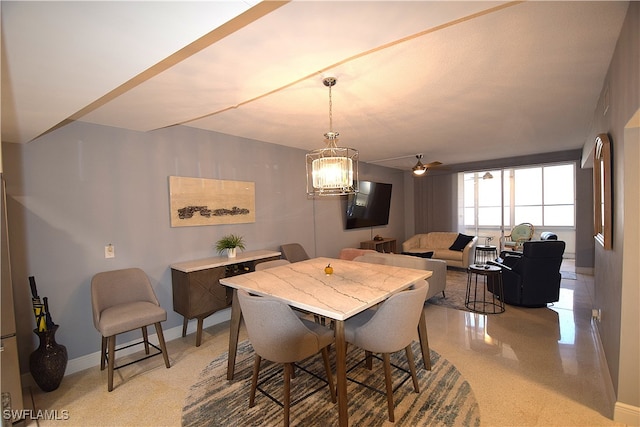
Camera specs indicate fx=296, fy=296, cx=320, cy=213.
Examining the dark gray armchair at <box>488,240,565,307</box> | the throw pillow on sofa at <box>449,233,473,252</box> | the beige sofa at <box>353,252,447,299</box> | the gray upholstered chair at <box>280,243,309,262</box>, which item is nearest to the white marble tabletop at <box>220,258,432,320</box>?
the beige sofa at <box>353,252,447,299</box>

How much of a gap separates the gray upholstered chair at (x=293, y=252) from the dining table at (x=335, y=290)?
4.26ft

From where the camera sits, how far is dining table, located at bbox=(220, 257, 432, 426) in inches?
72.9

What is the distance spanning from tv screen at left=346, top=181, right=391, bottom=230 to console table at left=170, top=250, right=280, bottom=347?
9.60 feet

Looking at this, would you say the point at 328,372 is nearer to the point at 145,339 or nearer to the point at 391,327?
the point at 391,327

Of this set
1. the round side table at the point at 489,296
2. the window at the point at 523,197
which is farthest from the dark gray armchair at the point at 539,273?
the window at the point at 523,197

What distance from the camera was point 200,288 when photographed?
3.23 metres

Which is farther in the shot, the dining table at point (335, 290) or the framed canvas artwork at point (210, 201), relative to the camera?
the framed canvas artwork at point (210, 201)

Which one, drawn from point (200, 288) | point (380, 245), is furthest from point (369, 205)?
point (200, 288)

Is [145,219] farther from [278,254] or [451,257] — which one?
[451,257]

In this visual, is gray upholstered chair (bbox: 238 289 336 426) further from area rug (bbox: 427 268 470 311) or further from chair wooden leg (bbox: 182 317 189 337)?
area rug (bbox: 427 268 470 311)

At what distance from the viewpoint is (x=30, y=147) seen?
102 inches

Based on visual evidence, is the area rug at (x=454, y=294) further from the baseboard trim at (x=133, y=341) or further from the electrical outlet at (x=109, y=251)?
the electrical outlet at (x=109, y=251)

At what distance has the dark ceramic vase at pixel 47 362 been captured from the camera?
238 cm

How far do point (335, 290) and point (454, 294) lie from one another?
345cm
